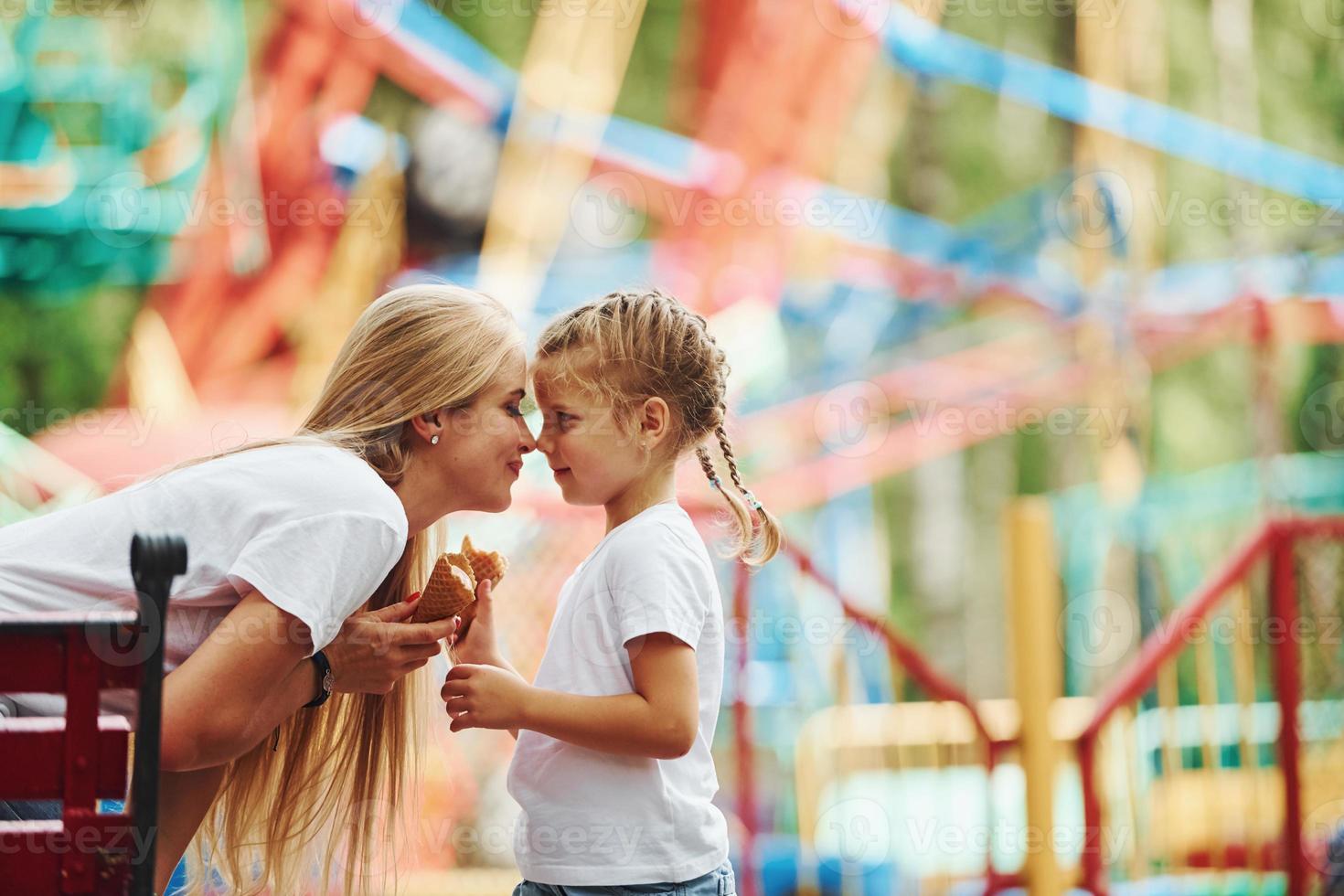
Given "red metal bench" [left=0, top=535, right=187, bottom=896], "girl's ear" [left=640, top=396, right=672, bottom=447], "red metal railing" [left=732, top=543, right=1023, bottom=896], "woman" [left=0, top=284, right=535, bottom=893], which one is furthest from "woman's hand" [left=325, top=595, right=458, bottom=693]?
"red metal railing" [left=732, top=543, right=1023, bottom=896]

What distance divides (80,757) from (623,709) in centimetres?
59

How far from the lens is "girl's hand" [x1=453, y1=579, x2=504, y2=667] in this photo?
1642 millimetres

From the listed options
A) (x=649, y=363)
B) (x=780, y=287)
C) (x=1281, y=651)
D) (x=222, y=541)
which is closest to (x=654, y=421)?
(x=649, y=363)

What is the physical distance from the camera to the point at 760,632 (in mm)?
5055

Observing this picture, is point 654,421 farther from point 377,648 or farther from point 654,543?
point 377,648

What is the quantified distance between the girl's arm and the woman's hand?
0.12 metres

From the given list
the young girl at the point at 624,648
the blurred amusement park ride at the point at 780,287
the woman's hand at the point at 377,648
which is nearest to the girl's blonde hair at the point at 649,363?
the young girl at the point at 624,648

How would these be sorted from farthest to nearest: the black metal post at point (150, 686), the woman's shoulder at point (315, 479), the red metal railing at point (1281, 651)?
the red metal railing at point (1281, 651), the woman's shoulder at point (315, 479), the black metal post at point (150, 686)

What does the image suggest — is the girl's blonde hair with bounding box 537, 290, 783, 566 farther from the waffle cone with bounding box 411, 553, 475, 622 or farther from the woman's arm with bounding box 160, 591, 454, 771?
the woman's arm with bounding box 160, 591, 454, 771

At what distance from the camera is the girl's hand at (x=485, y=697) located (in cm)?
149

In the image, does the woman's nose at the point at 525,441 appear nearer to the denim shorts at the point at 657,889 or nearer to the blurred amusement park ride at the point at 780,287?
the denim shorts at the point at 657,889

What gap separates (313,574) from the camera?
4.66 ft

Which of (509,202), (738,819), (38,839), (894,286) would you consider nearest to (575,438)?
(38,839)

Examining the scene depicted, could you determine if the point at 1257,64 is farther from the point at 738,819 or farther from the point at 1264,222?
the point at 738,819
